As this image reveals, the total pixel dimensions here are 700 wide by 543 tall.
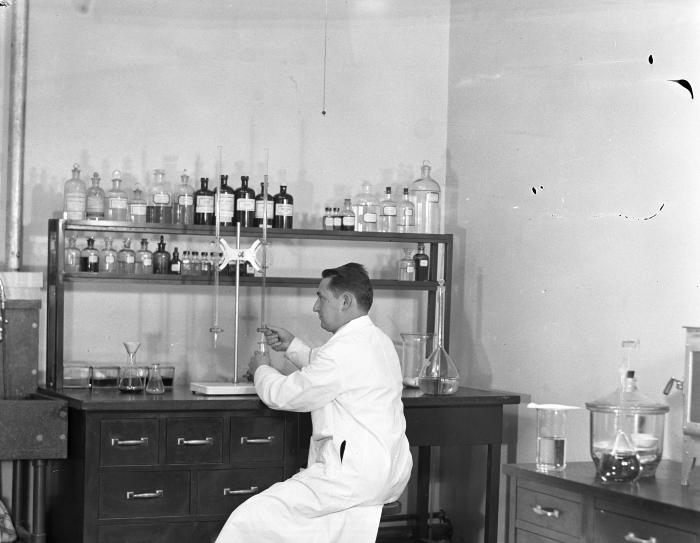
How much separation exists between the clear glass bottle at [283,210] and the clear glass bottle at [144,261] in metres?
0.54

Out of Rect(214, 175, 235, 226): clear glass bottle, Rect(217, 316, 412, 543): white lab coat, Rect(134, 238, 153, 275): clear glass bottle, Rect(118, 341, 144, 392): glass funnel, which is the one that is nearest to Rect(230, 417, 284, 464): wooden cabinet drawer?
Rect(217, 316, 412, 543): white lab coat

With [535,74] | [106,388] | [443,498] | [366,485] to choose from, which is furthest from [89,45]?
[443,498]

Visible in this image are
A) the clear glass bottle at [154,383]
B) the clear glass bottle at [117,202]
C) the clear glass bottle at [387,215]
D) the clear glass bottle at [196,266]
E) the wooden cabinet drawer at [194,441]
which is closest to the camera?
the wooden cabinet drawer at [194,441]

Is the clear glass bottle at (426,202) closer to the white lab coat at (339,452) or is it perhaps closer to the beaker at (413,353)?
the beaker at (413,353)

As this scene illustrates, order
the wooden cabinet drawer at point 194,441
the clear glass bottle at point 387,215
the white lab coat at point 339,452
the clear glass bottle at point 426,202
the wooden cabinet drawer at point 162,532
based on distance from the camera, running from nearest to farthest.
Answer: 1. the white lab coat at point 339,452
2. the wooden cabinet drawer at point 162,532
3. the wooden cabinet drawer at point 194,441
4. the clear glass bottle at point 387,215
5. the clear glass bottle at point 426,202

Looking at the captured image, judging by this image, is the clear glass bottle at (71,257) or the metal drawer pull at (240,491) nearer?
the metal drawer pull at (240,491)

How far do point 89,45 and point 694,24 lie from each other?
242cm

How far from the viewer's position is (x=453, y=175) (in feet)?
16.2

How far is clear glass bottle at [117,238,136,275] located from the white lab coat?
943 mm

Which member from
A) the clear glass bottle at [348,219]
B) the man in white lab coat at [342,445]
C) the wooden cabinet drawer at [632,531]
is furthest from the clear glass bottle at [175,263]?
the wooden cabinet drawer at [632,531]

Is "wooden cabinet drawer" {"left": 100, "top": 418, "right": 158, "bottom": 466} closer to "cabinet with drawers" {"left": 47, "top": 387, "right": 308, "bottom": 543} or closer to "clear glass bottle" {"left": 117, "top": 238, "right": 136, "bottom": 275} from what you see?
"cabinet with drawers" {"left": 47, "top": 387, "right": 308, "bottom": 543}

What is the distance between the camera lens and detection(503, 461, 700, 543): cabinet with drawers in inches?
103

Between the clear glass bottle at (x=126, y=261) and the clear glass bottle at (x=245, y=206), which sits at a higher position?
the clear glass bottle at (x=245, y=206)

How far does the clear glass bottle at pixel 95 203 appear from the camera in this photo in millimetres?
4203
